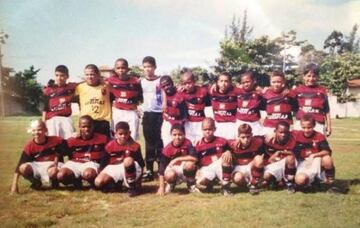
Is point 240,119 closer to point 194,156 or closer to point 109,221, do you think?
point 194,156

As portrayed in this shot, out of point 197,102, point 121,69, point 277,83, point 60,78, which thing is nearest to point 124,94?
point 121,69

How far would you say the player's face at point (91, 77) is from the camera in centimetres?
487

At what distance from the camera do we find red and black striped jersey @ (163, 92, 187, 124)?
203 inches

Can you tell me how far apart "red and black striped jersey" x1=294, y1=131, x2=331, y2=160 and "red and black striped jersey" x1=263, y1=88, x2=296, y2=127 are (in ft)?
1.24

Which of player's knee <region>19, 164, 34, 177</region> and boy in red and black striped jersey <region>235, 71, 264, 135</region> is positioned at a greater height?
boy in red and black striped jersey <region>235, 71, 264, 135</region>

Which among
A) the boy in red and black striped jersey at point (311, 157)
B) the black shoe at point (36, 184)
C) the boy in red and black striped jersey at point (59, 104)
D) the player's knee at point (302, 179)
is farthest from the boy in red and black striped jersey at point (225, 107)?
the black shoe at point (36, 184)

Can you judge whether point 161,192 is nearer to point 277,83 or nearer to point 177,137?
point 177,137

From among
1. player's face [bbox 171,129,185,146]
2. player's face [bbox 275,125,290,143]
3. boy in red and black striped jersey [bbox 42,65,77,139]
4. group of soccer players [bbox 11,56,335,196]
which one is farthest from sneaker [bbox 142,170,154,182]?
player's face [bbox 275,125,290,143]

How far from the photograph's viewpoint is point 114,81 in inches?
204

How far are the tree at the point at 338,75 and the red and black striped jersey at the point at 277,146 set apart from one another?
19483 mm

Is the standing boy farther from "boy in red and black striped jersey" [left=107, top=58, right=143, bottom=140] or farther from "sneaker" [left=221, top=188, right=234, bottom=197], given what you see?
"sneaker" [left=221, top=188, right=234, bottom=197]

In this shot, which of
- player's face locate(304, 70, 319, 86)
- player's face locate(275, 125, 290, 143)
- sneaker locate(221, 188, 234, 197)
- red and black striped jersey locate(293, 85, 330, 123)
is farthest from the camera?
red and black striped jersey locate(293, 85, 330, 123)

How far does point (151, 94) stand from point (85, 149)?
122cm

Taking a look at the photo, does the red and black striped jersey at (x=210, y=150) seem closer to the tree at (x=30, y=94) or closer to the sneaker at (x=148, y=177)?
the sneaker at (x=148, y=177)
